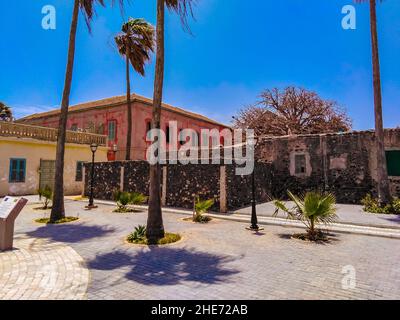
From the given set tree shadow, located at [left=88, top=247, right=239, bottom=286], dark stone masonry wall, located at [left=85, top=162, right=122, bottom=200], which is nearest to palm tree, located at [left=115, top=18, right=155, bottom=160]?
dark stone masonry wall, located at [left=85, top=162, right=122, bottom=200]

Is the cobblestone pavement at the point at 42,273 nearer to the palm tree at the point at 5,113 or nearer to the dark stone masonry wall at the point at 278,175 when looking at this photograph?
the dark stone masonry wall at the point at 278,175

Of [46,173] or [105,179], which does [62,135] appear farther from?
[46,173]

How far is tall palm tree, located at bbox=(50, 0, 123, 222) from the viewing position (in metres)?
10.8

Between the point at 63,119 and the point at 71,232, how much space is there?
4.82m

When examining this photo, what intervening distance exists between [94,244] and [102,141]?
64.5 ft

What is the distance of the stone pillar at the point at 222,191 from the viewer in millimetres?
13248

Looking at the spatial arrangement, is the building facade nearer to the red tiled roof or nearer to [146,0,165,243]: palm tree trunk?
the red tiled roof

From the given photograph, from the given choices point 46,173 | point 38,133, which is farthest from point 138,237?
point 38,133

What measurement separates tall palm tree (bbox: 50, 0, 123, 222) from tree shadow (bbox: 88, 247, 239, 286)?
558 centimetres

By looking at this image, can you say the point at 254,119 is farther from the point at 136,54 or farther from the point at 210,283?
the point at 210,283

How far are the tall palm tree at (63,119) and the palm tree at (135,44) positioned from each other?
1097 cm

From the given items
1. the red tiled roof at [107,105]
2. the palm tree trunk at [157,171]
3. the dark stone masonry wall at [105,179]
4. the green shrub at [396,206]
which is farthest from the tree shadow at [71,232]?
the red tiled roof at [107,105]

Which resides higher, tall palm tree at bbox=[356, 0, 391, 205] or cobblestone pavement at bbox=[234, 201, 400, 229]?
tall palm tree at bbox=[356, 0, 391, 205]
